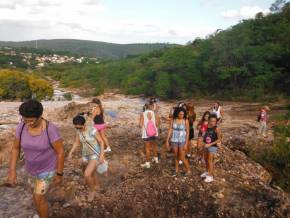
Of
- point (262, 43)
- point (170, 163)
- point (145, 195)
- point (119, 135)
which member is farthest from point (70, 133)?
point (262, 43)

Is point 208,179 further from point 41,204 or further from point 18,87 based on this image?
point 18,87

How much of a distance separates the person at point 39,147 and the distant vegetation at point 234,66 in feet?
108

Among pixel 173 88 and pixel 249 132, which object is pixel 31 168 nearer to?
pixel 249 132

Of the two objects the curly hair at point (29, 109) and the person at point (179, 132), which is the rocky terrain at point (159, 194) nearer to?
the person at point (179, 132)

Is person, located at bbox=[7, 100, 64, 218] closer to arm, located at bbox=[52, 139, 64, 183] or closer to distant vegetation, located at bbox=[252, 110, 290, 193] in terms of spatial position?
arm, located at bbox=[52, 139, 64, 183]

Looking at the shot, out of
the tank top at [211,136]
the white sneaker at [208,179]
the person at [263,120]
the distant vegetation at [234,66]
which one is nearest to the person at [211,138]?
the tank top at [211,136]

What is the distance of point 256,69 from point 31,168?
35.1 meters

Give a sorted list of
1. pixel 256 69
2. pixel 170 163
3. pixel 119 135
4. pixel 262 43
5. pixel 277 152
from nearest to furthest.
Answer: pixel 170 163 < pixel 277 152 < pixel 119 135 < pixel 256 69 < pixel 262 43

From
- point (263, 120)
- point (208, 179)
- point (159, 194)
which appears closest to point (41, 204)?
point (159, 194)

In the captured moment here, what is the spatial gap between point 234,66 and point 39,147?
36.4m

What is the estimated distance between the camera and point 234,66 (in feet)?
127

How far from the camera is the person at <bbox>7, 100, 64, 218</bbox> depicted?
4.01 m

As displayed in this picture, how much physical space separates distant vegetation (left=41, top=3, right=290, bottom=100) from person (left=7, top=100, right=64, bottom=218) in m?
32.9

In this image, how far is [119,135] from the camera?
12531mm
